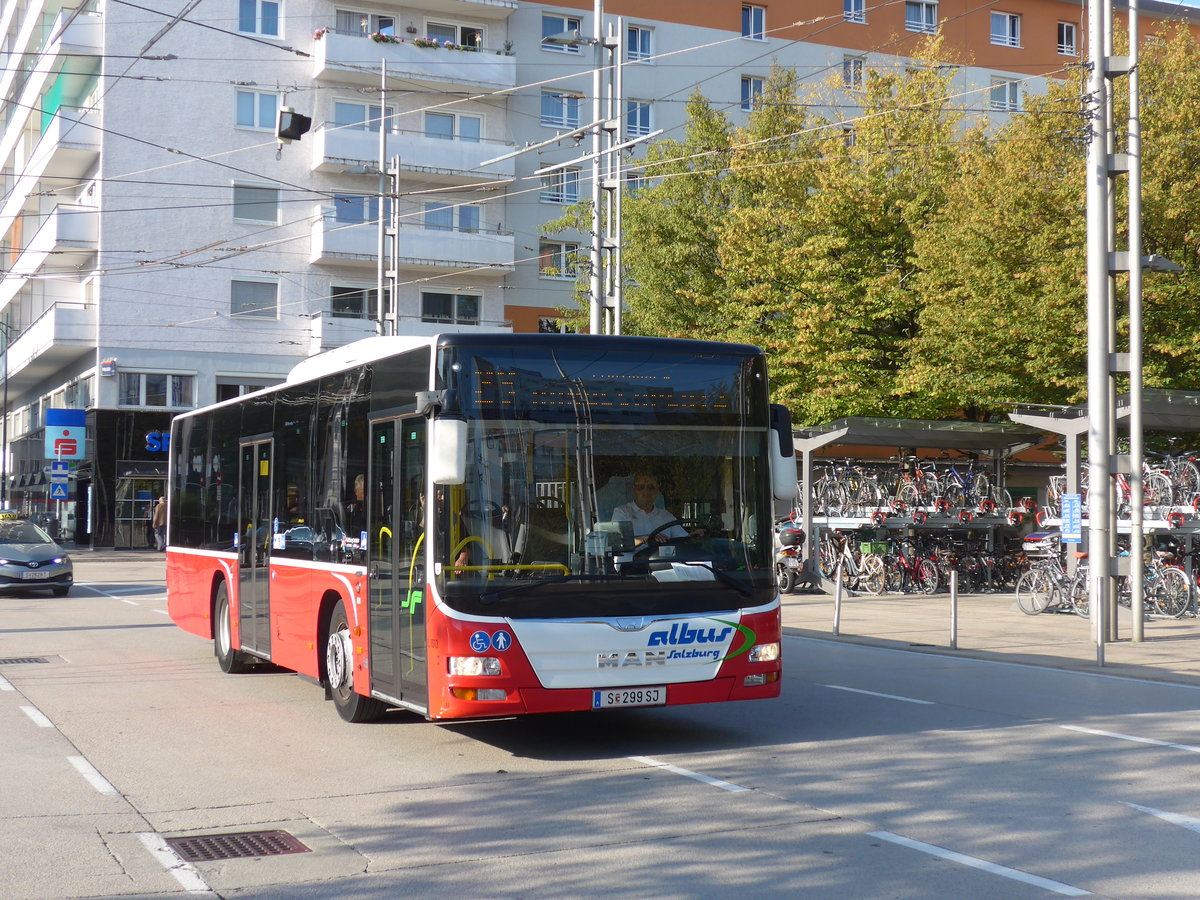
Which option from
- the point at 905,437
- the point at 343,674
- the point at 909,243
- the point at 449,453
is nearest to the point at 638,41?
the point at 909,243

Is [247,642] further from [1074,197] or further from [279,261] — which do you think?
[279,261]

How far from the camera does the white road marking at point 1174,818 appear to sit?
741cm

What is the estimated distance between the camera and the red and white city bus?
30.0ft

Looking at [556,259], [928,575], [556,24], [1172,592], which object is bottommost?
[928,575]

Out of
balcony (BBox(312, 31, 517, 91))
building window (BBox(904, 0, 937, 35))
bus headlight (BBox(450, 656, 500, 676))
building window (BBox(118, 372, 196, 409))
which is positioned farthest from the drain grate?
building window (BBox(904, 0, 937, 35))

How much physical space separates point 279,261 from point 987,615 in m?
30.9

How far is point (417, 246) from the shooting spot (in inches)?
1887

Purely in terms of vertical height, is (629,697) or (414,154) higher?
(414,154)

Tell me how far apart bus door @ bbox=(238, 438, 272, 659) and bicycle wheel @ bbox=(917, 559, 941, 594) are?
17719 millimetres

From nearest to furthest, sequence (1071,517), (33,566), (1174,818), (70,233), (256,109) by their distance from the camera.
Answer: (1174,818) < (1071,517) < (33,566) < (70,233) < (256,109)

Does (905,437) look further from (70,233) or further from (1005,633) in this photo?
(70,233)

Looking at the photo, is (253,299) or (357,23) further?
(357,23)

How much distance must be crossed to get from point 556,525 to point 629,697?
4.08ft

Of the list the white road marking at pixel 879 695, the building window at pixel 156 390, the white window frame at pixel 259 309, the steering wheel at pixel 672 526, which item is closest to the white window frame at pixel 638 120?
the white window frame at pixel 259 309
